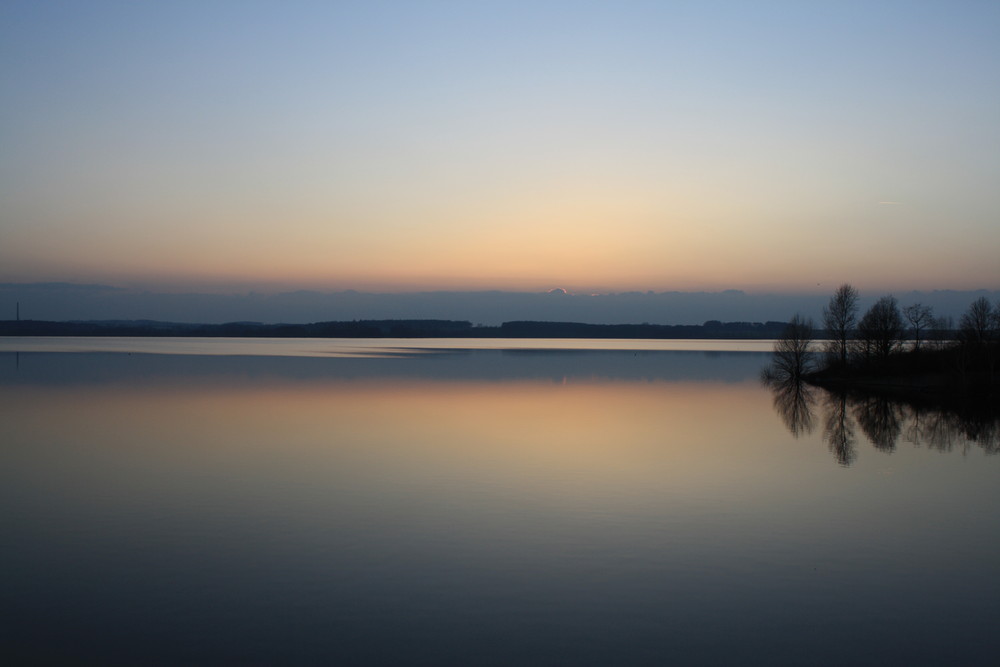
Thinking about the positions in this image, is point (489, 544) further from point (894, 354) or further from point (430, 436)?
point (894, 354)

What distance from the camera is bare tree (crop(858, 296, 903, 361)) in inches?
1769

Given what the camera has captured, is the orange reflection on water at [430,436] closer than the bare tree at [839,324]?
Yes

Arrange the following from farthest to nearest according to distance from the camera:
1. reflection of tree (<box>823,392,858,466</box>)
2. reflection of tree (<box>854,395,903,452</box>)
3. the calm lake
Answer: reflection of tree (<box>854,395,903,452</box>), reflection of tree (<box>823,392,858,466</box>), the calm lake

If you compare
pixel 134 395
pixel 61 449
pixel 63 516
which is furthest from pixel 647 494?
pixel 134 395

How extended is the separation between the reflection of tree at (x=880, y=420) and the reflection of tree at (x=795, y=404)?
4.82 ft

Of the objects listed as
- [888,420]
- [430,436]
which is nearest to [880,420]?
[888,420]

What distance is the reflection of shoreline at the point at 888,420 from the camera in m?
19.0

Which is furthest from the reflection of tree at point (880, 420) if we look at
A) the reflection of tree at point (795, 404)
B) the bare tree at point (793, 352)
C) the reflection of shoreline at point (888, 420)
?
the bare tree at point (793, 352)

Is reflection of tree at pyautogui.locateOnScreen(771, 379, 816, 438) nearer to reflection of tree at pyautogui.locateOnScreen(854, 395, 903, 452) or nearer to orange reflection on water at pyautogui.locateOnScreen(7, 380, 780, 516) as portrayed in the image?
orange reflection on water at pyautogui.locateOnScreen(7, 380, 780, 516)

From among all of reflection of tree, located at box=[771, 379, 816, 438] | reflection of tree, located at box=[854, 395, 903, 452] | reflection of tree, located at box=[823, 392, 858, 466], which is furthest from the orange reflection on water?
reflection of tree, located at box=[854, 395, 903, 452]

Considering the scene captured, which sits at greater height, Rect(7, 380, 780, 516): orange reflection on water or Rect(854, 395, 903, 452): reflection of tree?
Rect(7, 380, 780, 516): orange reflection on water

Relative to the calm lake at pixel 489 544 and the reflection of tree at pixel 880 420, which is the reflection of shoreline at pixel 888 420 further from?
the calm lake at pixel 489 544

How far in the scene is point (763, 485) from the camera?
13.0 meters

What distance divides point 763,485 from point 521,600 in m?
6.96
